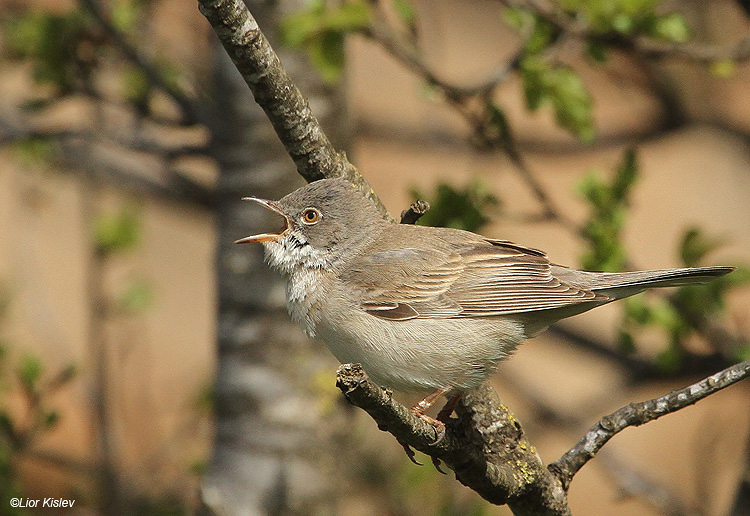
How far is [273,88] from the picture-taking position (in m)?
2.50

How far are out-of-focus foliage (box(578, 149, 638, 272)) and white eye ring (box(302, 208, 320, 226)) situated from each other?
4.94ft

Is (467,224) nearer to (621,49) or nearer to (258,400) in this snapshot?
(621,49)

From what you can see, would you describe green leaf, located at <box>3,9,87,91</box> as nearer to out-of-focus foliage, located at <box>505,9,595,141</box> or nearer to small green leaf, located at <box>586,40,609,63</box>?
out-of-focus foliage, located at <box>505,9,595,141</box>

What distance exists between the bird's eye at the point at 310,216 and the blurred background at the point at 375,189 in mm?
715

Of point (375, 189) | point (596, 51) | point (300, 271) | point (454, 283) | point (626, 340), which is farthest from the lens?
point (375, 189)

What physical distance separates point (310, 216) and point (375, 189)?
4.66 m

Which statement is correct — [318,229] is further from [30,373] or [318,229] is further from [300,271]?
[30,373]

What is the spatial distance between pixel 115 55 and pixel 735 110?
19.0 ft

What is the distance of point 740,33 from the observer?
7.22 metres

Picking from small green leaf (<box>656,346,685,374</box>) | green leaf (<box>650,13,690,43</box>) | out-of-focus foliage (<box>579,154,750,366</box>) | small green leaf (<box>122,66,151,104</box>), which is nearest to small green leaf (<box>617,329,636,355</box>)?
out-of-focus foliage (<box>579,154,750,366</box>)

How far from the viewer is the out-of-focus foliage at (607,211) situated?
165 inches

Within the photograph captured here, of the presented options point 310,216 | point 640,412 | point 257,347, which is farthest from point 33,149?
point 640,412

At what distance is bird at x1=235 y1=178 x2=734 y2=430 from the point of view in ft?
10.0

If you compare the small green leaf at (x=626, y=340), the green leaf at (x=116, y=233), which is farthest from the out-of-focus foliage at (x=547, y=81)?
the green leaf at (x=116, y=233)
